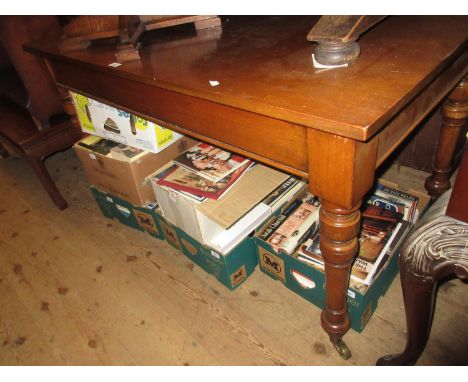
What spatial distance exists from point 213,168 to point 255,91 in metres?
0.61

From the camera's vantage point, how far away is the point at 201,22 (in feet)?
3.59

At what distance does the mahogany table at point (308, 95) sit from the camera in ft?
1.93

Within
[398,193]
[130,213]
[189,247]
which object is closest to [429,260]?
[398,193]

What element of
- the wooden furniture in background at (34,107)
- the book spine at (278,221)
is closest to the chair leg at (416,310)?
the book spine at (278,221)

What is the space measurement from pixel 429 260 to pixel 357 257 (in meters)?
0.37

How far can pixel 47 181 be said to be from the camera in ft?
5.67

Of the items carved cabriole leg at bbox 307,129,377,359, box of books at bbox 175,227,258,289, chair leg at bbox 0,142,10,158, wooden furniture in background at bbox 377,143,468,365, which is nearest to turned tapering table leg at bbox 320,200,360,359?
carved cabriole leg at bbox 307,129,377,359

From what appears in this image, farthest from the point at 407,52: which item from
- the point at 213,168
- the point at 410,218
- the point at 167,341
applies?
the point at 167,341

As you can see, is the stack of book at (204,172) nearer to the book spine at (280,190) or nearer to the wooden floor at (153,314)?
the book spine at (280,190)

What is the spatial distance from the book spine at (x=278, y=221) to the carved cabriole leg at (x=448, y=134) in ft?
1.86

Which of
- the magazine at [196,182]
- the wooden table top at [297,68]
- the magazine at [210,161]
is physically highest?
the wooden table top at [297,68]

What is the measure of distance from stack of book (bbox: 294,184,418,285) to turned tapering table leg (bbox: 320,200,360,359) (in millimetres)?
131

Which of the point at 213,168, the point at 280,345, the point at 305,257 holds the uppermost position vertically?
the point at 213,168
